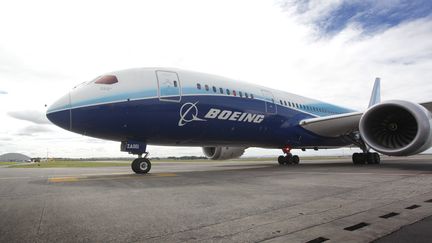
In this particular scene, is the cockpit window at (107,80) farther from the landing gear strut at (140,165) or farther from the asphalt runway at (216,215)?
the asphalt runway at (216,215)

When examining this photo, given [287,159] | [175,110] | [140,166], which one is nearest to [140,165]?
[140,166]

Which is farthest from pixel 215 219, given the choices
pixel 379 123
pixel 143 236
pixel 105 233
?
pixel 379 123

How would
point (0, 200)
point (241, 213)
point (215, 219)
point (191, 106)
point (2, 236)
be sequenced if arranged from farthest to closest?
point (191, 106)
point (0, 200)
point (241, 213)
point (215, 219)
point (2, 236)

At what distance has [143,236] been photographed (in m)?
2.75

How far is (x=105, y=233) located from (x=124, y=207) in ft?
4.27

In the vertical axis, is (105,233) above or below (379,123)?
below

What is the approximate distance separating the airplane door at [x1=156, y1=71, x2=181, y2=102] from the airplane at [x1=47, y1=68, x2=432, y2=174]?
0.11ft

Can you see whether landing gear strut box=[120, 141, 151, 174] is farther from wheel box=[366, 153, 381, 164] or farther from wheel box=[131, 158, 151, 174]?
wheel box=[366, 153, 381, 164]

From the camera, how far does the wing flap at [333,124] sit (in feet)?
46.6

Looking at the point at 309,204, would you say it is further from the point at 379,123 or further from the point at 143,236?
the point at 379,123

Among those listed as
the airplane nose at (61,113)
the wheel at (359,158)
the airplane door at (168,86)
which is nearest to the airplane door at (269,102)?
the airplane door at (168,86)

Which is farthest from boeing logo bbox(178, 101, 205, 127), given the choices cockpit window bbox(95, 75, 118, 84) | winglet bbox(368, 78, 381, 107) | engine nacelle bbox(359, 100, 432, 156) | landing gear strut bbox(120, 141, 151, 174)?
winglet bbox(368, 78, 381, 107)

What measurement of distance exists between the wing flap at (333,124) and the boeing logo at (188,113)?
6733 mm

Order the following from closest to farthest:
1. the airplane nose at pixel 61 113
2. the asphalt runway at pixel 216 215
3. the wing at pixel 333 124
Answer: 1. the asphalt runway at pixel 216 215
2. the airplane nose at pixel 61 113
3. the wing at pixel 333 124
